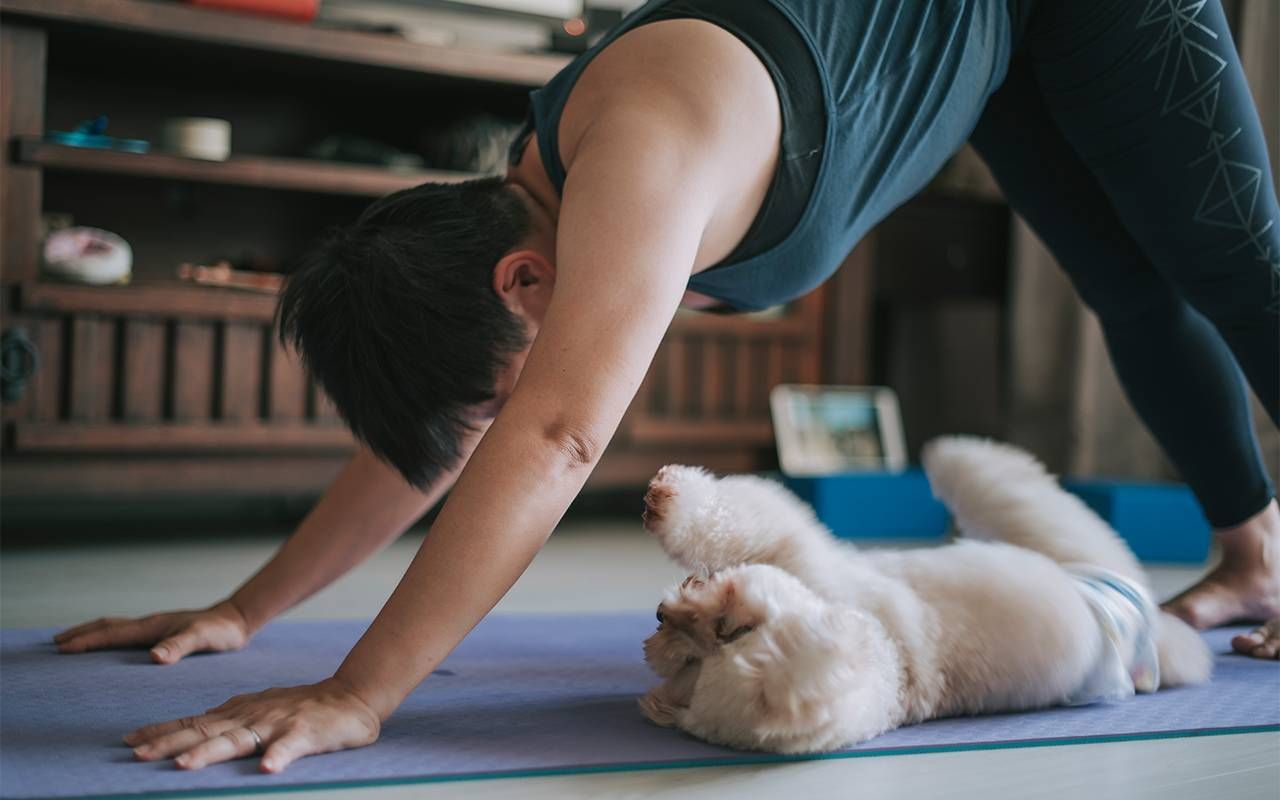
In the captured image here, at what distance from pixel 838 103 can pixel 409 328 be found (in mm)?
380

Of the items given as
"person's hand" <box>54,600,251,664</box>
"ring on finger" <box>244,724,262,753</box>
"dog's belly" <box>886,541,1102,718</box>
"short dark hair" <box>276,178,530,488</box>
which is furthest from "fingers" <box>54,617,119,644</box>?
"dog's belly" <box>886,541,1102,718</box>

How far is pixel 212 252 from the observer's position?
2467 millimetres

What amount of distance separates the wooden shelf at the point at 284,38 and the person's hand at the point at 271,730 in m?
1.48

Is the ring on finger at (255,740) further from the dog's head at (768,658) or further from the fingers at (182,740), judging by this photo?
the dog's head at (768,658)

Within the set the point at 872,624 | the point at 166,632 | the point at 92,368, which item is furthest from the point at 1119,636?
the point at 92,368

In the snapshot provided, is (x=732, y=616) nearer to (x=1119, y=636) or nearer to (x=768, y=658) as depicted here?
(x=768, y=658)

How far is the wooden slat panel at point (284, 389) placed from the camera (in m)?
2.02

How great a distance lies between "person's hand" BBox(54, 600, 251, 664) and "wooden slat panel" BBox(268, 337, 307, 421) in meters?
0.93

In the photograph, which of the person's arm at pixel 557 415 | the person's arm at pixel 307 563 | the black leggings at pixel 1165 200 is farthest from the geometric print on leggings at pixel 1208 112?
the person's arm at pixel 307 563

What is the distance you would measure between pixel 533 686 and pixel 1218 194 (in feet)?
2.47

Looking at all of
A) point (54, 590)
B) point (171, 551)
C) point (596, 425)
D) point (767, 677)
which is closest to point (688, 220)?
point (596, 425)

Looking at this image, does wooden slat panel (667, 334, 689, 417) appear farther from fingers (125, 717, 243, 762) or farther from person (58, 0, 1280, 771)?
fingers (125, 717, 243, 762)

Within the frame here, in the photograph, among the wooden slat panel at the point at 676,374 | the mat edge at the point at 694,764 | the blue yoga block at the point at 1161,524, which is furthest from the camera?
the wooden slat panel at the point at 676,374

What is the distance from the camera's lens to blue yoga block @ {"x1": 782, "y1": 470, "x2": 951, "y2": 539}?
2246 mm
